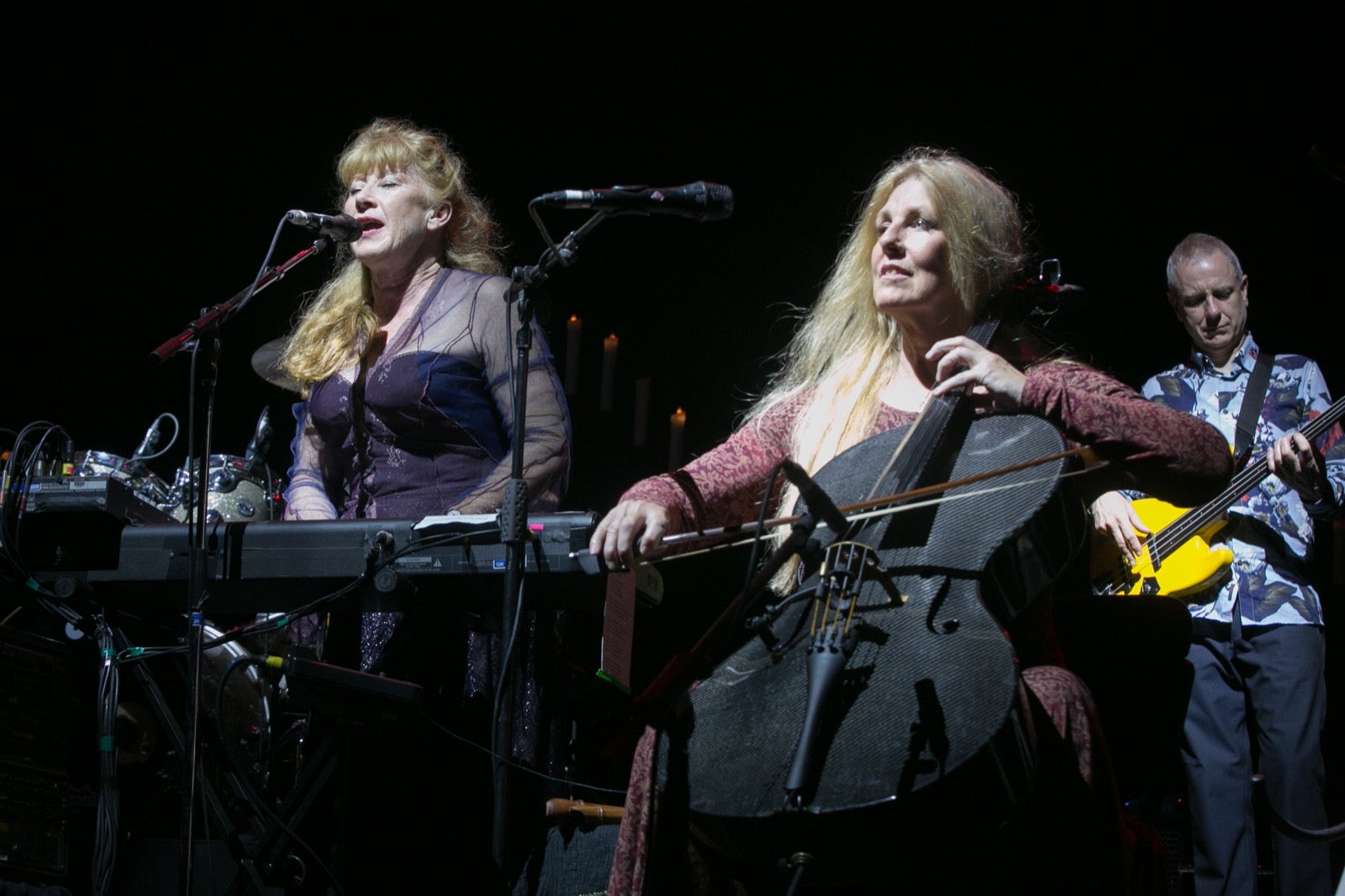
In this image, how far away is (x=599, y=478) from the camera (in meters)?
7.18

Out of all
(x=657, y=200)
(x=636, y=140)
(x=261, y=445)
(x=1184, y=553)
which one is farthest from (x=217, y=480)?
(x=1184, y=553)

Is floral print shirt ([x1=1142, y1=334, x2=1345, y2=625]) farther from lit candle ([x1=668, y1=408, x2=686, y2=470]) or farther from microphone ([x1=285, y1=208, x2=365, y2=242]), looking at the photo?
lit candle ([x1=668, y1=408, x2=686, y2=470])

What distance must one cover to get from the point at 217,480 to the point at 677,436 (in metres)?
2.80

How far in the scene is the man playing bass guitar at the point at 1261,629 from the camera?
135 inches

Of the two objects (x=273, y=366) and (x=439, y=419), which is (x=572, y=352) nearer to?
(x=273, y=366)

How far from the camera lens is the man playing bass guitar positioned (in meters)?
3.44

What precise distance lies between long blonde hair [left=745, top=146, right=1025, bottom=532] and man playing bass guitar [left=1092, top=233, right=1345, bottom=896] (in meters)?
1.25

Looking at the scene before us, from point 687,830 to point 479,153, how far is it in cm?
435

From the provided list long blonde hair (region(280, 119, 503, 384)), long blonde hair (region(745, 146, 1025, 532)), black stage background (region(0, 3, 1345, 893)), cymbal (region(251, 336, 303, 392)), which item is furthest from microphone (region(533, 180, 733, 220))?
black stage background (region(0, 3, 1345, 893))

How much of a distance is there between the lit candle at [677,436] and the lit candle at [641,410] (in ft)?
0.56

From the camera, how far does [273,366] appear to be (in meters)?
3.40

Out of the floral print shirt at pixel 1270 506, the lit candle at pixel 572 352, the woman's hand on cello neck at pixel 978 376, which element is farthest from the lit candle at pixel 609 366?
the woman's hand on cello neck at pixel 978 376

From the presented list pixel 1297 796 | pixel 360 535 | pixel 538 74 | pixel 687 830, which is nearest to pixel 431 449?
pixel 360 535

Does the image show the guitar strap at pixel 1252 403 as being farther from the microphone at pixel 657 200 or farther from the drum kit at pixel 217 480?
the drum kit at pixel 217 480
